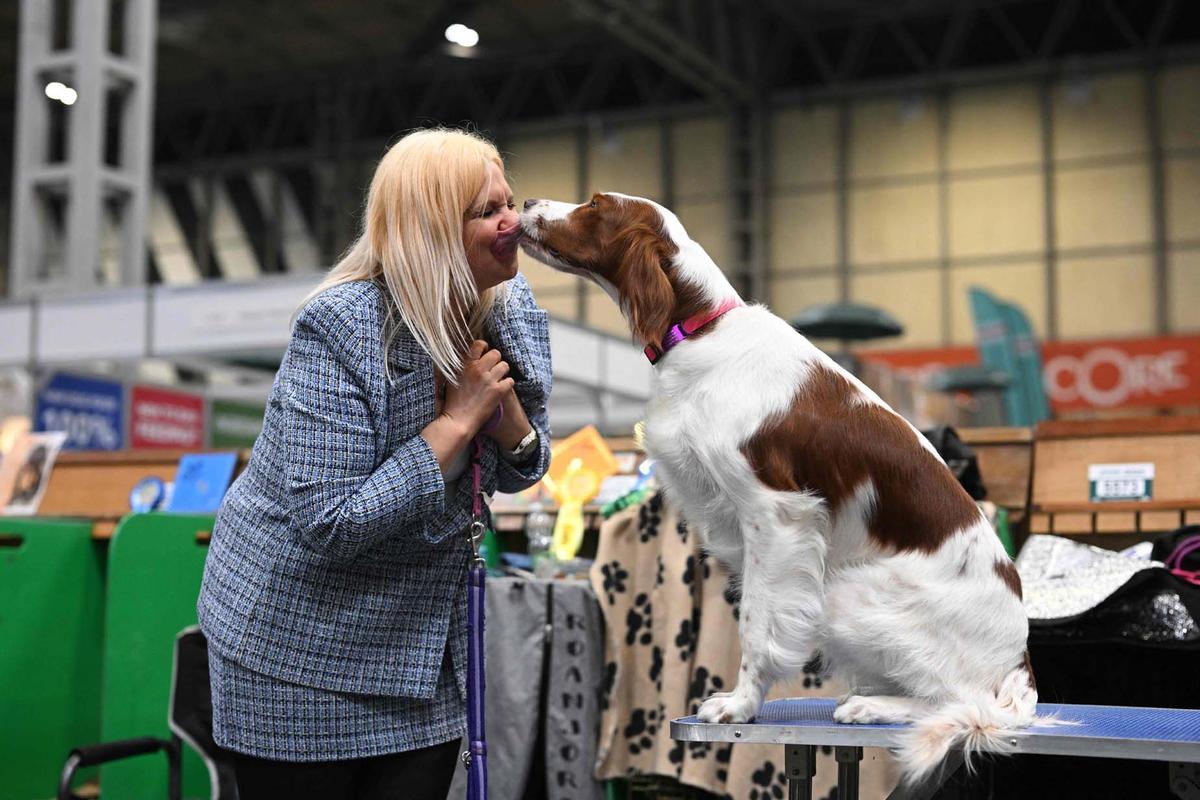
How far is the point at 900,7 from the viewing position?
19062mm

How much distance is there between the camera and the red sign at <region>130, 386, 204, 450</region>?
965 cm

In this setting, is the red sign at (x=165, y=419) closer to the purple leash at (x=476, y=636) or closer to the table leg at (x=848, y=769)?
the purple leash at (x=476, y=636)

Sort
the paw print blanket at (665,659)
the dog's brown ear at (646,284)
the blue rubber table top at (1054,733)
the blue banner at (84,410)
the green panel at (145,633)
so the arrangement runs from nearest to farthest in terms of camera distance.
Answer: the blue rubber table top at (1054,733) < the dog's brown ear at (646,284) < the paw print blanket at (665,659) < the green panel at (145,633) < the blue banner at (84,410)

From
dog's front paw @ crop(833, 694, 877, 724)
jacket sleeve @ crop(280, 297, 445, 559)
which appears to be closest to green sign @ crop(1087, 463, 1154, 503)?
dog's front paw @ crop(833, 694, 877, 724)

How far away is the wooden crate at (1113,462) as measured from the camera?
3.49 m

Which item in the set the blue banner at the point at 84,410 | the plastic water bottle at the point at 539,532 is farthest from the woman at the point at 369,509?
the blue banner at the point at 84,410

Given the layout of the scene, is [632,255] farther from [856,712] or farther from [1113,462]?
[1113,462]

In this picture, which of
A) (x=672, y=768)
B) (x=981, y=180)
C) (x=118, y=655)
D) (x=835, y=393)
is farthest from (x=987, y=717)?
(x=981, y=180)

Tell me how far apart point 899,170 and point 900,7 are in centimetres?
233

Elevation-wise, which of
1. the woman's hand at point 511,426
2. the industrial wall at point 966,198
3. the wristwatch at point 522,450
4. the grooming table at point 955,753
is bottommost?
the grooming table at point 955,753

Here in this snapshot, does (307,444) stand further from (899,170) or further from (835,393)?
(899,170)

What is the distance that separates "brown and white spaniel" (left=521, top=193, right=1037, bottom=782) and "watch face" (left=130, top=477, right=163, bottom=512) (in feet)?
10.9

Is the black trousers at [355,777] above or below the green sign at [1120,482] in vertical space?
below

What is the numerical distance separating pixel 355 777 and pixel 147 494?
3.32m
